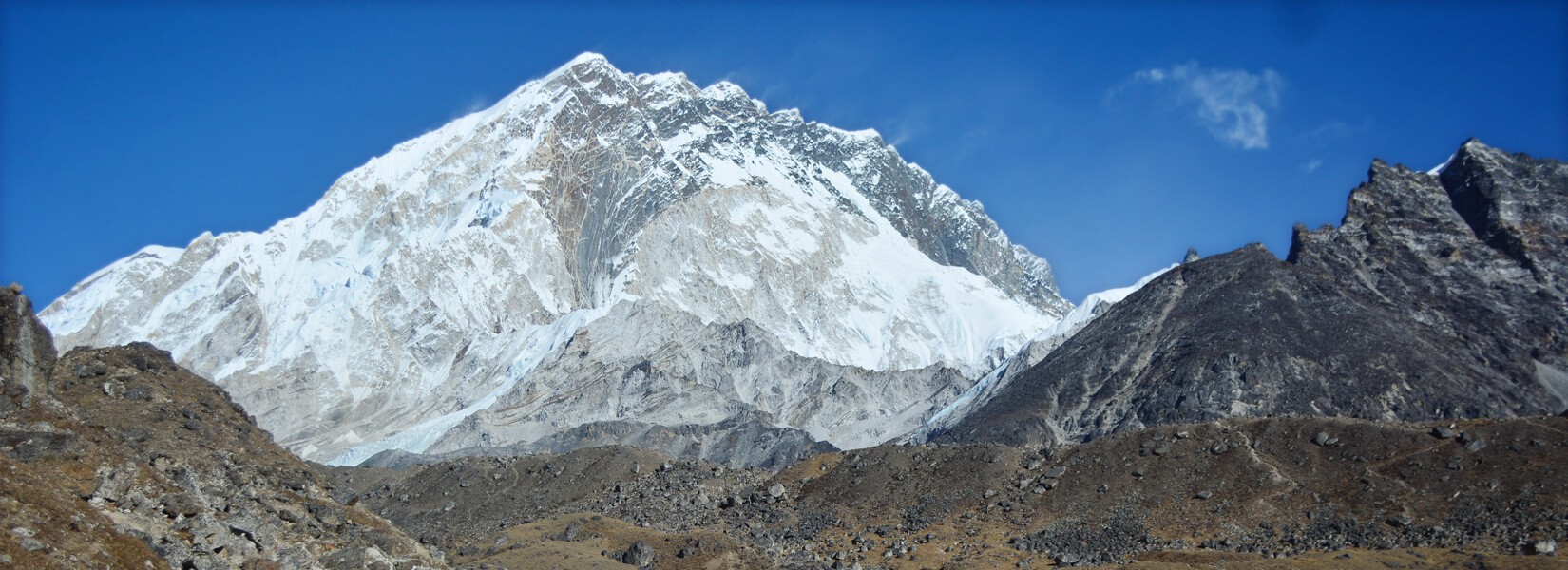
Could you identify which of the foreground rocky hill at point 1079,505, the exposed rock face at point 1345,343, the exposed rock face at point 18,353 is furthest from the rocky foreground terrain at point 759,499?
the exposed rock face at point 1345,343

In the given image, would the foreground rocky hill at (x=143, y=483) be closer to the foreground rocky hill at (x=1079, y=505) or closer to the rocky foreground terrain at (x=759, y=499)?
the rocky foreground terrain at (x=759, y=499)

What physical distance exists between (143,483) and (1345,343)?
15578 cm

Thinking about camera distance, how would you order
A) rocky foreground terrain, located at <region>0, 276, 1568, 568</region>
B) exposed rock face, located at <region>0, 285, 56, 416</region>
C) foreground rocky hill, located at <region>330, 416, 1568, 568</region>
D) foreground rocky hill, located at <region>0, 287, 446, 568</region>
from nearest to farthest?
foreground rocky hill, located at <region>0, 287, 446, 568</region> < rocky foreground terrain, located at <region>0, 276, 1568, 568</region> < exposed rock face, located at <region>0, 285, 56, 416</region> < foreground rocky hill, located at <region>330, 416, 1568, 568</region>

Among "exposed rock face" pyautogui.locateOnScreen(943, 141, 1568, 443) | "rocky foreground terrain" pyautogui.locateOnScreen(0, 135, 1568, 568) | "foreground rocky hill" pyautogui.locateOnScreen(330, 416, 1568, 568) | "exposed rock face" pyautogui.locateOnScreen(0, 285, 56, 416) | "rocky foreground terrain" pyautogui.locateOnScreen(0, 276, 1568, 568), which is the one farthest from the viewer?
"exposed rock face" pyautogui.locateOnScreen(943, 141, 1568, 443)

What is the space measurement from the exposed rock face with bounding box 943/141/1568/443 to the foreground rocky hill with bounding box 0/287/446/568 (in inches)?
5205

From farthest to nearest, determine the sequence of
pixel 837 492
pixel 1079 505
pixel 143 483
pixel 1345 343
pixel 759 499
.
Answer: pixel 1345 343
pixel 759 499
pixel 837 492
pixel 1079 505
pixel 143 483

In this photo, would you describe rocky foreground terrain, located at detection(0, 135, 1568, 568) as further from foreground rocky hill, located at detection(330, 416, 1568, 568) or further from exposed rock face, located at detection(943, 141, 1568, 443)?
exposed rock face, located at detection(943, 141, 1568, 443)

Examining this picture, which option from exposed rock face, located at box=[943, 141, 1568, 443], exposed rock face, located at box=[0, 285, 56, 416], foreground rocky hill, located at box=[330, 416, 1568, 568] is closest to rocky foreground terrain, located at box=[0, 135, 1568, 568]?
exposed rock face, located at box=[0, 285, 56, 416]

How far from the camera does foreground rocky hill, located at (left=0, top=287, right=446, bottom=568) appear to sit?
127 feet

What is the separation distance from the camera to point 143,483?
43.2 m

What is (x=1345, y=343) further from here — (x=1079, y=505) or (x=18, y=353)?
(x=18, y=353)

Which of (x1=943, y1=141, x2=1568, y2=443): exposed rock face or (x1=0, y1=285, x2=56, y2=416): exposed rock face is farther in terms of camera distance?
(x1=943, y1=141, x2=1568, y2=443): exposed rock face

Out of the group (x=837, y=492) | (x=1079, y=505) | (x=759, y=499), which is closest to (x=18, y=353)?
(x=759, y=499)

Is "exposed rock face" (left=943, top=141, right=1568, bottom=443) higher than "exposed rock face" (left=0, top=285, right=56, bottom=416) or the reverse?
higher
